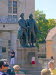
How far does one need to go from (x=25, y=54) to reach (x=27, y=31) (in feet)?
4.84

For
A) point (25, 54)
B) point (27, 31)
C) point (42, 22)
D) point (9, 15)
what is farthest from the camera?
point (42, 22)

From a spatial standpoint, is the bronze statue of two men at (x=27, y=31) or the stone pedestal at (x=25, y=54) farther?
the bronze statue of two men at (x=27, y=31)

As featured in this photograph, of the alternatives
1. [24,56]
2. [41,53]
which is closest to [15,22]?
[41,53]

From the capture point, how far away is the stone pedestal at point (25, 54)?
22156 millimetres

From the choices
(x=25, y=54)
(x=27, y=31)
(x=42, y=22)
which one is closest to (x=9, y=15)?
(x=42, y=22)

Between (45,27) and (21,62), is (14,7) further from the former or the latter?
(21,62)

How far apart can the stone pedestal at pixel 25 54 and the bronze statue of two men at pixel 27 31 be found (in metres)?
0.40

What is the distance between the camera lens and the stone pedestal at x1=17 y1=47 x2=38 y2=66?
2216 cm

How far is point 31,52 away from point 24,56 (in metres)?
0.52

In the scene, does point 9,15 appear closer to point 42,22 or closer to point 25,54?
point 42,22

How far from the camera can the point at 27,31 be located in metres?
22.5

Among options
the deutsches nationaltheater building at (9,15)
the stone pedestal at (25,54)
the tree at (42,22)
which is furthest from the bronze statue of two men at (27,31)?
the tree at (42,22)

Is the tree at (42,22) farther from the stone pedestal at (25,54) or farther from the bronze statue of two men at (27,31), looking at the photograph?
the stone pedestal at (25,54)

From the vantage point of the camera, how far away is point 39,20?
78875mm
